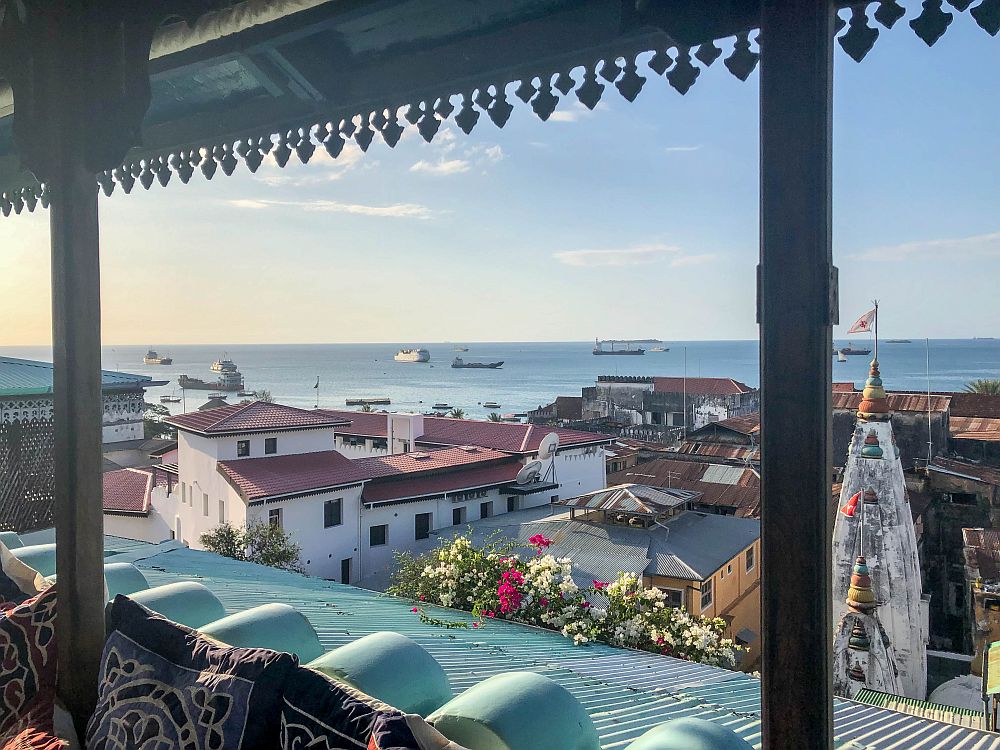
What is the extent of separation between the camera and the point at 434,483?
1417cm

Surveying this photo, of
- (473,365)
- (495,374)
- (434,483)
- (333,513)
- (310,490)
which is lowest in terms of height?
(333,513)

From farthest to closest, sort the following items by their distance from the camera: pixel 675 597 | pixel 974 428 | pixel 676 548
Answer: pixel 974 428 → pixel 676 548 → pixel 675 597

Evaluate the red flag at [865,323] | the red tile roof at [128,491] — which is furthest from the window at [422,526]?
the red flag at [865,323]

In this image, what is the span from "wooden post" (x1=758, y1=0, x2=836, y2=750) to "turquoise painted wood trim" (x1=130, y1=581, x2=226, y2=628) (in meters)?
1.46

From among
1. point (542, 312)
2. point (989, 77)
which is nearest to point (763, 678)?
point (989, 77)

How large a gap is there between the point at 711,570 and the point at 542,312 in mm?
30065

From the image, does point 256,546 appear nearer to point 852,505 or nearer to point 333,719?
point 852,505

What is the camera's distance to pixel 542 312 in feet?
129

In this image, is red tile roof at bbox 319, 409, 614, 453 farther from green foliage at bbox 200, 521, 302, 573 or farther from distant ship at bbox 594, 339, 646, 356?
distant ship at bbox 594, 339, 646, 356

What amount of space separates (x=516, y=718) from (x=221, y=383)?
70070 millimetres

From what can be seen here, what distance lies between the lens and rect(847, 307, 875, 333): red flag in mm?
7660

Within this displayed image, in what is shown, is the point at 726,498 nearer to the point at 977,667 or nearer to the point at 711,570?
the point at 711,570

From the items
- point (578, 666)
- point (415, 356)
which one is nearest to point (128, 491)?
point (578, 666)

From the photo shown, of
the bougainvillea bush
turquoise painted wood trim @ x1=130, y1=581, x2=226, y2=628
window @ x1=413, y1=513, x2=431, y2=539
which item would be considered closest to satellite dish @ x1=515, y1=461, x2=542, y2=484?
window @ x1=413, y1=513, x2=431, y2=539
